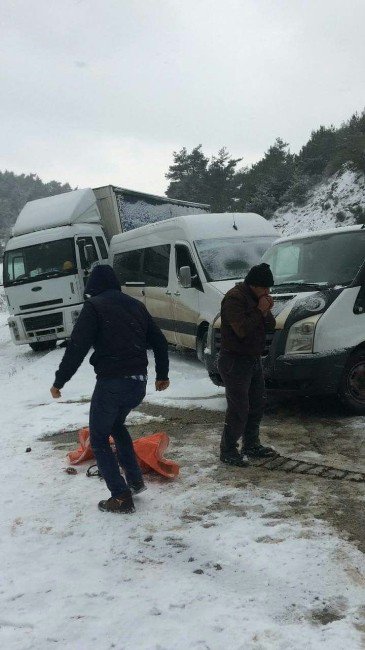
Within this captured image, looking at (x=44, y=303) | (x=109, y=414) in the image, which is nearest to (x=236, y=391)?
(x=109, y=414)

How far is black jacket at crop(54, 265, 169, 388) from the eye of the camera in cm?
392

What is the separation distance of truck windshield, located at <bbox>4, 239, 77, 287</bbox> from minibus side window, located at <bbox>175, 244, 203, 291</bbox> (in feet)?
12.2

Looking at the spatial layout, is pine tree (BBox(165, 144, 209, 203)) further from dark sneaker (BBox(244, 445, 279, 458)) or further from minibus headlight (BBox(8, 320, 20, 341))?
dark sneaker (BBox(244, 445, 279, 458))

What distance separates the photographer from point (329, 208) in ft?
82.1

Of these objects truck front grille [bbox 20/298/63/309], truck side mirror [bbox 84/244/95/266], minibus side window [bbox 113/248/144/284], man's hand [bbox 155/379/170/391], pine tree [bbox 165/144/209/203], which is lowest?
man's hand [bbox 155/379/170/391]

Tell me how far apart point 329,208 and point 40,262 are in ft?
52.1

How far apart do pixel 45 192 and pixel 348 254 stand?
334 feet

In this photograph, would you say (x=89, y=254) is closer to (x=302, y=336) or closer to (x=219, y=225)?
(x=219, y=225)

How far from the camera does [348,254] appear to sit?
21.2 feet

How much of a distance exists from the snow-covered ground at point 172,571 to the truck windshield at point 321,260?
258 cm

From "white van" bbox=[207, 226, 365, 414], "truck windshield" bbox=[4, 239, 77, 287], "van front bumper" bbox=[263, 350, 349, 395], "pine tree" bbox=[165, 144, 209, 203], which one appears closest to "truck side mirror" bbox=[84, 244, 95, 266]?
"truck windshield" bbox=[4, 239, 77, 287]

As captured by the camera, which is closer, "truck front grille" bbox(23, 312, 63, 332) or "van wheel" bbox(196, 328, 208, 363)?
"van wheel" bbox(196, 328, 208, 363)

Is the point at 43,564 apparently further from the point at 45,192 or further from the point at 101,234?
the point at 45,192

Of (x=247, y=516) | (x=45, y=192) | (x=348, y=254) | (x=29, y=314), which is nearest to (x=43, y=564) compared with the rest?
(x=247, y=516)
